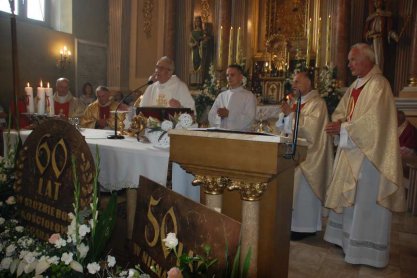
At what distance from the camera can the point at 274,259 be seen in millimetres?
2223

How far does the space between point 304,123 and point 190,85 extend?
6279 mm

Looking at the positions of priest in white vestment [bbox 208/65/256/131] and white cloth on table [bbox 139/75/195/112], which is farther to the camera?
priest in white vestment [bbox 208/65/256/131]

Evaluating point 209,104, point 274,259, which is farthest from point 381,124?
point 209,104

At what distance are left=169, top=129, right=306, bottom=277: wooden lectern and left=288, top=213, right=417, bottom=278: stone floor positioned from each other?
112 centimetres

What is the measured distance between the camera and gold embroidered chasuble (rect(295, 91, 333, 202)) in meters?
4.29

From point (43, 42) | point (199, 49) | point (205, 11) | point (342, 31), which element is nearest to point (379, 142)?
point (342, 31)

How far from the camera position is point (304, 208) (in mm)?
4316

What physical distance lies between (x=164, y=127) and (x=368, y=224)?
211 centimetres

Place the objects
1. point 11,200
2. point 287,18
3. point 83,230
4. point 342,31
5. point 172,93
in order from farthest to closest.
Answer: point 287,18
point 342,31
point 172,93
point 11,200
point 83,230

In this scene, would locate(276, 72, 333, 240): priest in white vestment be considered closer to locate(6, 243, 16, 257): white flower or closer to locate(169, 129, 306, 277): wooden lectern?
locate(169, 129, 306, 277): wooden lectern

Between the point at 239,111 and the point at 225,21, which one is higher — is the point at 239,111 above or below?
below

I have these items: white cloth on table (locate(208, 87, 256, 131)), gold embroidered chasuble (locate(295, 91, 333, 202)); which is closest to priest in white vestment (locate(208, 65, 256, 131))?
white cloth on table (locate(208, 87, 256, 131))

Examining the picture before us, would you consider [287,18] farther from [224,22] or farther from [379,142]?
[379,142]

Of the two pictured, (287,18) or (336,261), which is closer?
(336,261)
